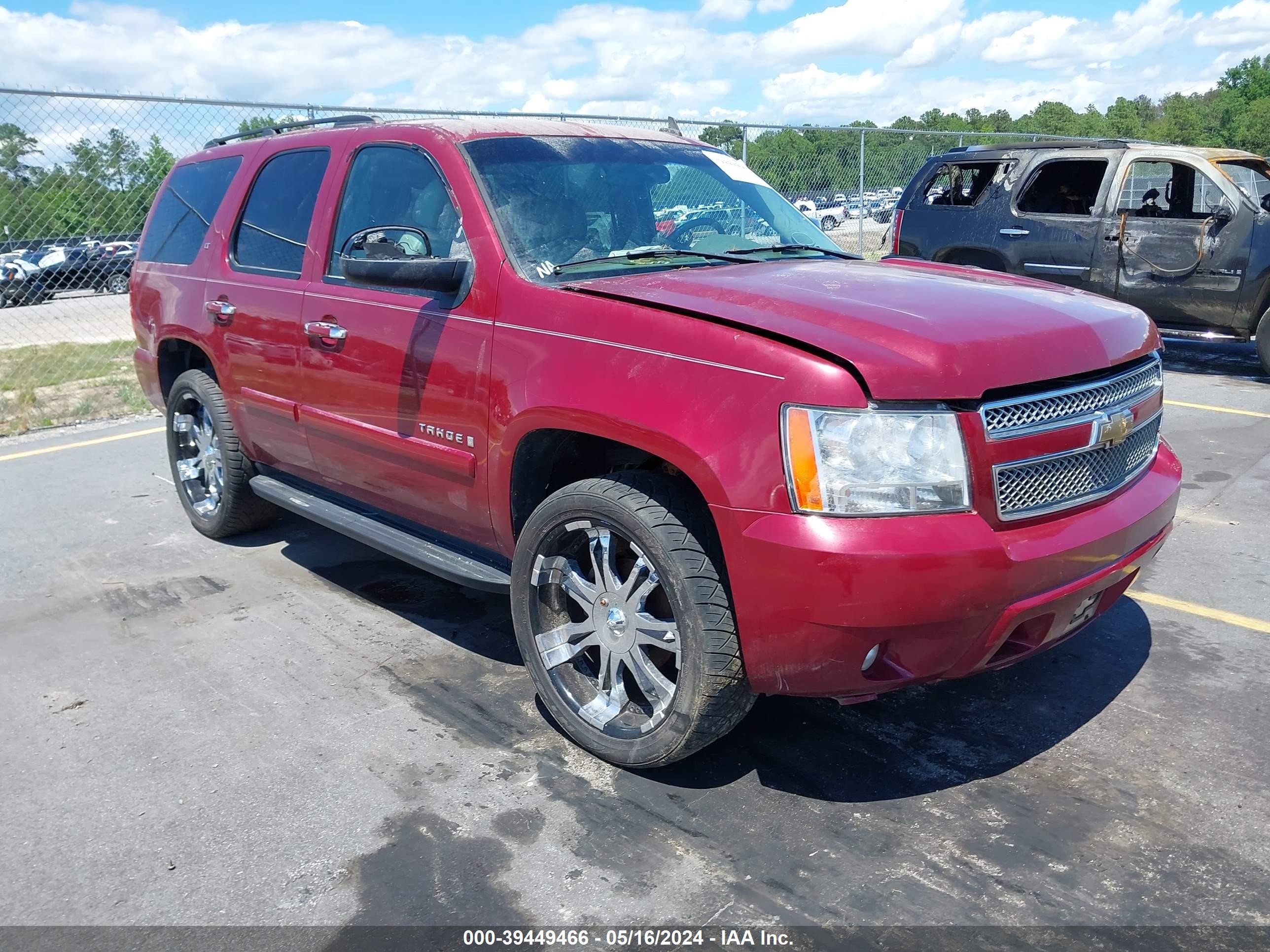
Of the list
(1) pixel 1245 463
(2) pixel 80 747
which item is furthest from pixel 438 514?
(1) pixel 1245 463

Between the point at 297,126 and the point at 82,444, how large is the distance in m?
4.18

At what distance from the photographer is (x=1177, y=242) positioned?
9.41m

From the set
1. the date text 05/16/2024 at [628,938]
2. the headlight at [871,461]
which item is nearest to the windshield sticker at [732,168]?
the headlight at [871,461]

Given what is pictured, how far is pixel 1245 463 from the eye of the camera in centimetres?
647

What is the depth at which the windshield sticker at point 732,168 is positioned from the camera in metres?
4.46

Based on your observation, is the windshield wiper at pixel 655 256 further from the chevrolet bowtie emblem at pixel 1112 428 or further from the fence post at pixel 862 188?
the fence post at pixel 862 188

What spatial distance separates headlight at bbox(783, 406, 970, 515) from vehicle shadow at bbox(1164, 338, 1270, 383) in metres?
8.04

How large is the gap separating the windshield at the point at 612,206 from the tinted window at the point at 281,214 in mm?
1043

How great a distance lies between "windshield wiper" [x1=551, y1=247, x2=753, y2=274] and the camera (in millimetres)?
3576

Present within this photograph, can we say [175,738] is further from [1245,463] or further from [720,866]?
[1245,463]

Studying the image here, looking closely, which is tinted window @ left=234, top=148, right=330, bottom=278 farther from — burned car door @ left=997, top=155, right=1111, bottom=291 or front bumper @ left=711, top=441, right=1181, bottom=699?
burned car door @ left=997, top=155, right=1111, bottom=291

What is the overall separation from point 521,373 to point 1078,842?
2.11 m

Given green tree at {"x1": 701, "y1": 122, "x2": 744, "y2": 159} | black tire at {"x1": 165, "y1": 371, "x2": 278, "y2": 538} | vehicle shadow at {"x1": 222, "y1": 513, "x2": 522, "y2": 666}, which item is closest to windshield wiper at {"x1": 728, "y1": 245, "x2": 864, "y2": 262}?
vehicle shadow at {"x1": 222, "y1": 513, "x2": 522, "y2": 666}

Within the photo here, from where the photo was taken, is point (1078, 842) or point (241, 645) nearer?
point (1078, 842)
